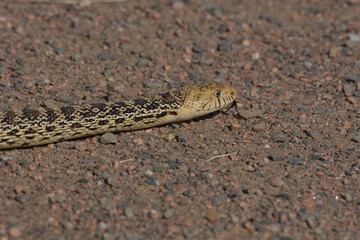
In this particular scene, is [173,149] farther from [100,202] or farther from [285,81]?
[285,81]

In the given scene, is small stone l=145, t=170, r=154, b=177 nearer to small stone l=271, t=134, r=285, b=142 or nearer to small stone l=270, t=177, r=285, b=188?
small stone l=270, t=177, r=285, b=188

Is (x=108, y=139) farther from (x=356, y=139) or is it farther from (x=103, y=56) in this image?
(x=356, y=139)

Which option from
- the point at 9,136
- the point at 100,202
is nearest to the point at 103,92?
the point at 9,136

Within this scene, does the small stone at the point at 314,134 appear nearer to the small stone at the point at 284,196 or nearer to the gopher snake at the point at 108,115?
the gopher snake at the point at 108,115

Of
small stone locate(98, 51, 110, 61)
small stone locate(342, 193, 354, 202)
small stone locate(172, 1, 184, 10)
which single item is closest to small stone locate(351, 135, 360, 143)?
small stone locate(342, 193, 354, 202)

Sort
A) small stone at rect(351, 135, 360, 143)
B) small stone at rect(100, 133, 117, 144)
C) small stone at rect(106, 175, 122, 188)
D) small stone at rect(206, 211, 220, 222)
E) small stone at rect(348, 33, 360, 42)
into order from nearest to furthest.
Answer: small stone at rect(206, 211, 220, 222)
small stone at rect(106, 175, 122, 188)
small stone at rect(100, 133, 117, 144)
small stone at rect(351, 135, 360, 143)
small stone at rect(348, 33, 360, 42)

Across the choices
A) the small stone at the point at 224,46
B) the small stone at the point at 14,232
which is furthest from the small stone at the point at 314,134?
the small stone at the point at 14,232
